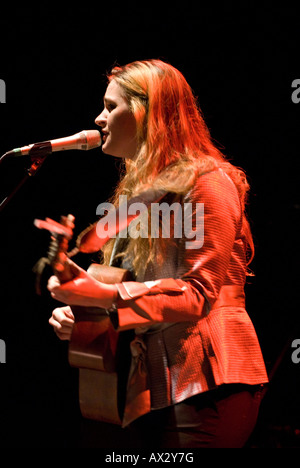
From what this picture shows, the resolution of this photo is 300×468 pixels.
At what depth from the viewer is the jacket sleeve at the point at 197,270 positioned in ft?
3.99

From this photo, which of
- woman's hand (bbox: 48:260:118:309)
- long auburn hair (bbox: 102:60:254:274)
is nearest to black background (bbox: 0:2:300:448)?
long auburn hair (bbox: 102:60:254:274)

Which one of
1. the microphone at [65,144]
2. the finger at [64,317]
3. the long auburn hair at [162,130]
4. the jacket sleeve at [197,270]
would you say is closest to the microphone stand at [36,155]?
the microphone at [65,144]

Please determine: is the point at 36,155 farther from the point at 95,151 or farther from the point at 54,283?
the point at 95,151

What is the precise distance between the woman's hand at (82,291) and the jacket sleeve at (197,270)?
30mm

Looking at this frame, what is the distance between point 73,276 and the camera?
3.89 ft

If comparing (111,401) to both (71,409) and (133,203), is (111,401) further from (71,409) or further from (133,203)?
(71,409)

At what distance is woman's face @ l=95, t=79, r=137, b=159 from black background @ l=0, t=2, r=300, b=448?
1.20 m

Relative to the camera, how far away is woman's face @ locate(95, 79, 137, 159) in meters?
1.64

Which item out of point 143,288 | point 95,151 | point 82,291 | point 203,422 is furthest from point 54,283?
point 95,151

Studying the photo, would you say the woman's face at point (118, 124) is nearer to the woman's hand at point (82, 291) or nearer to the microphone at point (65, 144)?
the microphone at point (65, 144)

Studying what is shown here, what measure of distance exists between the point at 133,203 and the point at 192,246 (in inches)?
7.7

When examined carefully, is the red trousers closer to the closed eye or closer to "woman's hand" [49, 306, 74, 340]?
"woman's hand" [49, 306, 74, 340]

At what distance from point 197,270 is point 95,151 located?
7.20 feet
